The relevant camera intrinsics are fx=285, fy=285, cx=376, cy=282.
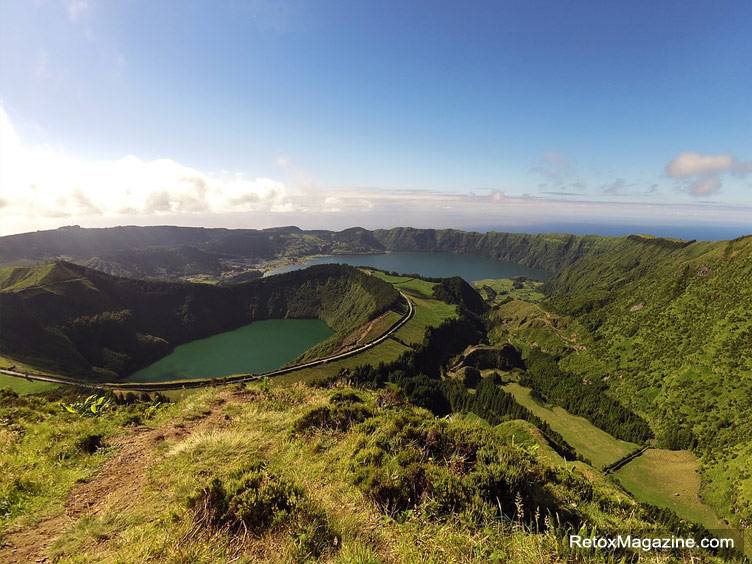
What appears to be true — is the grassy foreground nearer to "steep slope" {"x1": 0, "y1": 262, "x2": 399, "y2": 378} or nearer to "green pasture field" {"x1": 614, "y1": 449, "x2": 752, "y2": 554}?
"green pasture field" {"x1": 614, "y1": 449, "x2": 752, "y2": 554}

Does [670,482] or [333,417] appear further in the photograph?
[670,482]

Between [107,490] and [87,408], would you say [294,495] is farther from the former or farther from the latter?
[87,408]

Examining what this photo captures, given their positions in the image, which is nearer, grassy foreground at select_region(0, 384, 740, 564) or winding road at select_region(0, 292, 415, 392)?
grassy foreground at select_region(0, 384, 740, 564)

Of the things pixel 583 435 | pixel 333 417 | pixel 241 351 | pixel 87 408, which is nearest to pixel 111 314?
pixel 241 351

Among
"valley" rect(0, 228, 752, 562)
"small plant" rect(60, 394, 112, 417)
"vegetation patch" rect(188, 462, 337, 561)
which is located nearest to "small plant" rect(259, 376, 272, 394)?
"valley" rect(0, 228, 752, 562)

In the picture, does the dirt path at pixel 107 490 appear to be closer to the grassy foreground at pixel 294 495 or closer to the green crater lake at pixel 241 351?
the grassy foreground at pixel 294 495

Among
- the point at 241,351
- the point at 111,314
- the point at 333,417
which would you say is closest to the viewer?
the point at 333,417

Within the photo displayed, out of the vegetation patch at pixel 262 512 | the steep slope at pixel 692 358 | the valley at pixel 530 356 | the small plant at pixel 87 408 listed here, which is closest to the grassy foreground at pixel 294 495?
the vegetation patch at pixel 262 512
